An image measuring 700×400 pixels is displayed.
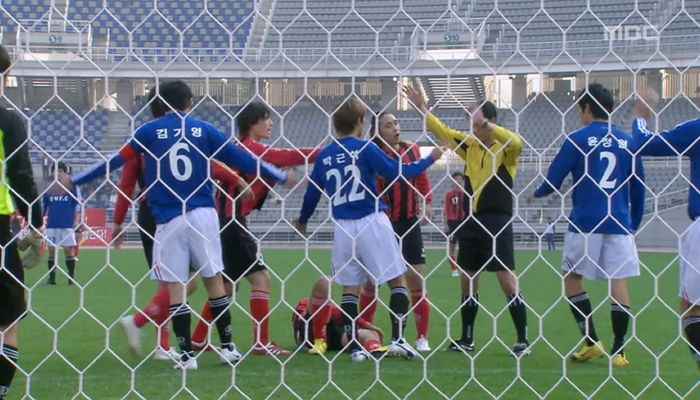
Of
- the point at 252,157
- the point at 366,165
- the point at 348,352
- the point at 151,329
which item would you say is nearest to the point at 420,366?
the point at 348,352

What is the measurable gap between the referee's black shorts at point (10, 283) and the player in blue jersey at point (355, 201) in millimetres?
1211

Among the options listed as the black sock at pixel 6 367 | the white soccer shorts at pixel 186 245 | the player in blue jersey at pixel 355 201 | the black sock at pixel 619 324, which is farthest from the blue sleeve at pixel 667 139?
the black sock at pixel 6 367

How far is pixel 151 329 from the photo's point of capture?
6215mm

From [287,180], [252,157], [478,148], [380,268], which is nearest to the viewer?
[252,157]

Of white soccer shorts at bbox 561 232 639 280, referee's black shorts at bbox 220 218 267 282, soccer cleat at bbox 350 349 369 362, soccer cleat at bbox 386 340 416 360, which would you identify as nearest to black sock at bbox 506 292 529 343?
white soccer shorts at bbox 561 232 639 280

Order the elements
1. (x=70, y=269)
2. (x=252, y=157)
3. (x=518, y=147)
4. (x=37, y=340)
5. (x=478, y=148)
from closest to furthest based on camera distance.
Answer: (x=252, y=157), (x=518, y=147), (x=478, y=148), (x=37, y=340), (x=70, y=269)

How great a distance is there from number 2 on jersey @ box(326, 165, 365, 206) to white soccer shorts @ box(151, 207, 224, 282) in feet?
1.98

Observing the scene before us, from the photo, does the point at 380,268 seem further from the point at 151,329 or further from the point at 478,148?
the point at 151,329

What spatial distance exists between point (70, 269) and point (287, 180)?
695cm

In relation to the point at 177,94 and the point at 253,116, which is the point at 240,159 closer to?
the point at 177,94

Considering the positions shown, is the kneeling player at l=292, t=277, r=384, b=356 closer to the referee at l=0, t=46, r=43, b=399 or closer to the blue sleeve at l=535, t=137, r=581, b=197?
the blue sleeve at l=535, t=137, r=581, b=197

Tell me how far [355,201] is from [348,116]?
40 cm

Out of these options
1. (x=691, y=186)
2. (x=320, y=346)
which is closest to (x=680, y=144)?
(x=691, y=186)

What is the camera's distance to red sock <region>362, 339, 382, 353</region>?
498 centimetres
